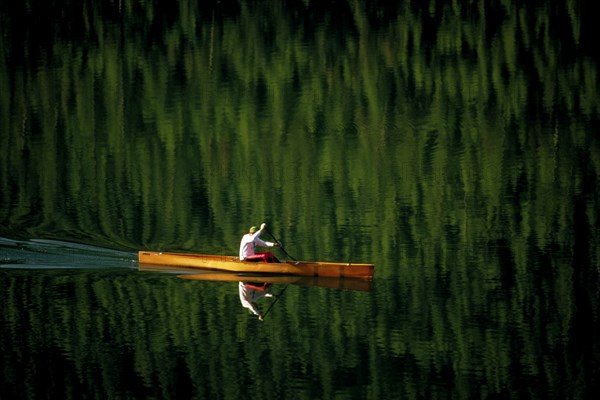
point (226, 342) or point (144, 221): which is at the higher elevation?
point (144, 221)

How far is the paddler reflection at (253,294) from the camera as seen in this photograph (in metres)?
29.3

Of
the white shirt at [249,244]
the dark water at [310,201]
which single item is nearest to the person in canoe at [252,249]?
the white shirt at [249,244]

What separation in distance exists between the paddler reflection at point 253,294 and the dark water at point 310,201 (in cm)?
25

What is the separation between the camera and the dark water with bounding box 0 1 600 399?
2641 cm

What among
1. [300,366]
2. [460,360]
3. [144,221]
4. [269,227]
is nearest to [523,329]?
[460,360]

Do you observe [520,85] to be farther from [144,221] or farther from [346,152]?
[144,221]

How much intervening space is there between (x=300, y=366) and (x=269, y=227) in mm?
12089

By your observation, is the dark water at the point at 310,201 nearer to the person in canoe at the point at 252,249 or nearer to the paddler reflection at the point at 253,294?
the paddler reflection at the point at 253,294

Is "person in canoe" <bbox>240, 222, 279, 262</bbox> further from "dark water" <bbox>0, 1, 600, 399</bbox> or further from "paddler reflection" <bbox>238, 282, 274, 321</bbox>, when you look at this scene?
"dark water" <bbox>0, 1, 600, 399</bbox>

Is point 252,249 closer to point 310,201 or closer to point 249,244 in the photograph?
point 249,244

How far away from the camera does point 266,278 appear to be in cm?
3209

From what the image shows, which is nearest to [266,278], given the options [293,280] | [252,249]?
[293,280]

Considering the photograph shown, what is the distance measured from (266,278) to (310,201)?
9.35 metres

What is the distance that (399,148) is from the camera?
4944cm
